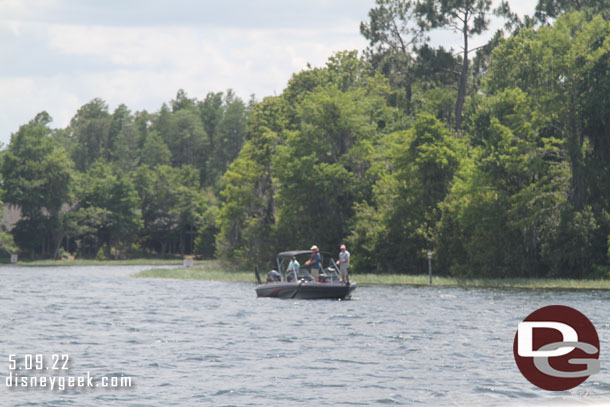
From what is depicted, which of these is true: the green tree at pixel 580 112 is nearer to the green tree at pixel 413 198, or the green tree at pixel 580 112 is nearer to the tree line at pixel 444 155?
the tree line at pixel 444 155

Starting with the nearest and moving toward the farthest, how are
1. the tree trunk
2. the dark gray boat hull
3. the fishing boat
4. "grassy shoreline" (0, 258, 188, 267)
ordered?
1. the dark gray boat hull
2. the fishing boat
3. the tree trunk
4. "grassy shoreline" (0, 258, 188, 267)

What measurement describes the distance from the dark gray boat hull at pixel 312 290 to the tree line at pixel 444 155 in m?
18.4

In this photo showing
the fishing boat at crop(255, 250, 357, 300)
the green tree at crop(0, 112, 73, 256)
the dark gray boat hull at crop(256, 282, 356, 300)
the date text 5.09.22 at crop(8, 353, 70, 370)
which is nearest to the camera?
the date text 5.09.22 at crop(8, 353, 70, 370)

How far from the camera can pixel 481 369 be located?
20.5 m

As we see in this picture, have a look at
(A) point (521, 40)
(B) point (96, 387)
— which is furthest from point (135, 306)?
(A) point (521, 40)

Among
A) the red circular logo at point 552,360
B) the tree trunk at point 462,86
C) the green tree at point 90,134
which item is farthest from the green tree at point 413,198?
the green tree at point 90,134

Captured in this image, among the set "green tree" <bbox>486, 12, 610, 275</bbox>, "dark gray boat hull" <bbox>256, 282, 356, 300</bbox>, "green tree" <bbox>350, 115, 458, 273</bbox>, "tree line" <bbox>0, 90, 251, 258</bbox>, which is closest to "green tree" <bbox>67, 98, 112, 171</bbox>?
"tree line" <bbox>0, 90, 251, 258</bbox>

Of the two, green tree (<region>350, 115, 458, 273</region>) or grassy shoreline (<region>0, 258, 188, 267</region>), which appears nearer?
green tree (<region>350, 115, 458, 273</region>)

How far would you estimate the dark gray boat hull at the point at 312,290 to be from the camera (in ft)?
137

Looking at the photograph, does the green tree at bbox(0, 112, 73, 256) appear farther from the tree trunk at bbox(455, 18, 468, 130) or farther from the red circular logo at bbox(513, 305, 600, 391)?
the red circular logo at bbox(513, 305, 600, 391)

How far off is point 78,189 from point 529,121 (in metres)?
80.5

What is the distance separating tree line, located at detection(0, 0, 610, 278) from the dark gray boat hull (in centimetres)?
1844

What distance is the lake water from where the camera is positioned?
17438 millimetres

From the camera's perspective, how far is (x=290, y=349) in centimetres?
2450
